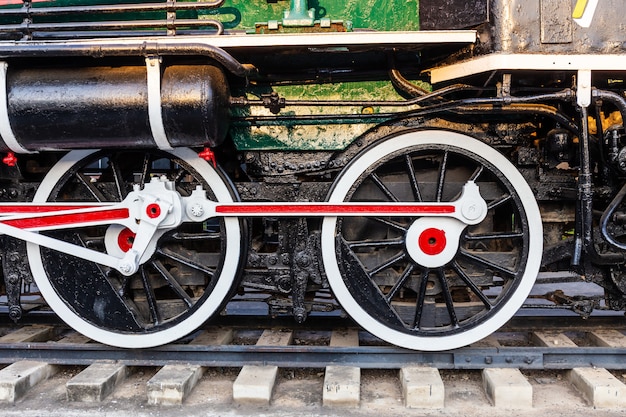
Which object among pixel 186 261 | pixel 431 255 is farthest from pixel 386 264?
pixel 186 261

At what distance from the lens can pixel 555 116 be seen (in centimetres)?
233

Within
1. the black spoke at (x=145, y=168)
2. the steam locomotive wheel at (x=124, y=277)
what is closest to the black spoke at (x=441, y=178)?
the steam locomotive wheel at (x=124, y=277)

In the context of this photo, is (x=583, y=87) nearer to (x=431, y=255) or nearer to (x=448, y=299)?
(x=431, y=255)

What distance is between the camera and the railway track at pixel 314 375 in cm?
219

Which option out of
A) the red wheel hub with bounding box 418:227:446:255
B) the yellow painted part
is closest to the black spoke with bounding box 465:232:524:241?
the red wheel hub with bounding box 418:227:446:255

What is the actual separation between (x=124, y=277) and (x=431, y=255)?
1.54 m

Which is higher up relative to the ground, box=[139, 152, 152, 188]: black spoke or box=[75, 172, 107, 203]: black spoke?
box=[139, 152, 152, 188]: black spoke

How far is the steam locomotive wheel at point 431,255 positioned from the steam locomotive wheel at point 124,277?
56 centimetres

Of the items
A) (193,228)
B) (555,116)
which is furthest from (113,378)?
(555,116)

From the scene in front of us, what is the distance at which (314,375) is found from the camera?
2.52 metres

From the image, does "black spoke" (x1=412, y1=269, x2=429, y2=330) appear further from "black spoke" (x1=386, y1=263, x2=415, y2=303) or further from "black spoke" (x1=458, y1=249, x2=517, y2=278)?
"black spoke" (x1=458, y1=249, x2=517, y2=278)

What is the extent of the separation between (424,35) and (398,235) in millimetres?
1005

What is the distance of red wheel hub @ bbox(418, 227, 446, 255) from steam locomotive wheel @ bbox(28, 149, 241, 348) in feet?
2.81

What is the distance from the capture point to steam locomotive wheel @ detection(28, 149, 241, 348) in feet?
8.22
